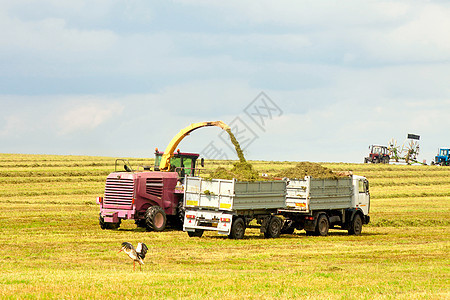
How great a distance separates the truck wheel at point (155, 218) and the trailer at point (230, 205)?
5.55 feet

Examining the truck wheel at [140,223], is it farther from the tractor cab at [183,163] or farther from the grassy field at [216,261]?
the tractor cab at [183,163]

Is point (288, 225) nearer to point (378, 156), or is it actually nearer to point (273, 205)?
point (273, 205)

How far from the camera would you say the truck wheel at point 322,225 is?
90.1 ft

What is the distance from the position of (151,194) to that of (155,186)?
0.38 metres

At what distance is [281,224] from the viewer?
86.3ft

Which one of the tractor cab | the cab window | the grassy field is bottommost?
the grassy field

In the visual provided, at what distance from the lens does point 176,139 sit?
2842 centimetres

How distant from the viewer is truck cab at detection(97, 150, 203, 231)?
87.5 feet

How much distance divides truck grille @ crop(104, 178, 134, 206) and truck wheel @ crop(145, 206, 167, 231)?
89cm

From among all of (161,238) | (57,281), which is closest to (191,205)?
(161,238)

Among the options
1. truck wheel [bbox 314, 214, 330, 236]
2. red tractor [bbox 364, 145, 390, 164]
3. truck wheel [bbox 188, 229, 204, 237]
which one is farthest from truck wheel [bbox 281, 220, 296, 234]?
red tractor [bbox 364, 145, 390, 164]

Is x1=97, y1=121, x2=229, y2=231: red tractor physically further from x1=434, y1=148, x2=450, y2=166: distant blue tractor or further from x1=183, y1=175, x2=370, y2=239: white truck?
x1=434, y1=148, x2=450, y2=166: distant blue tractor

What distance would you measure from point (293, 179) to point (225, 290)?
14522 mm

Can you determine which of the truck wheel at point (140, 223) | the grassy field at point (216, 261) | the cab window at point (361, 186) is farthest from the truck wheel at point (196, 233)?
the cab window at point (361, 186)
